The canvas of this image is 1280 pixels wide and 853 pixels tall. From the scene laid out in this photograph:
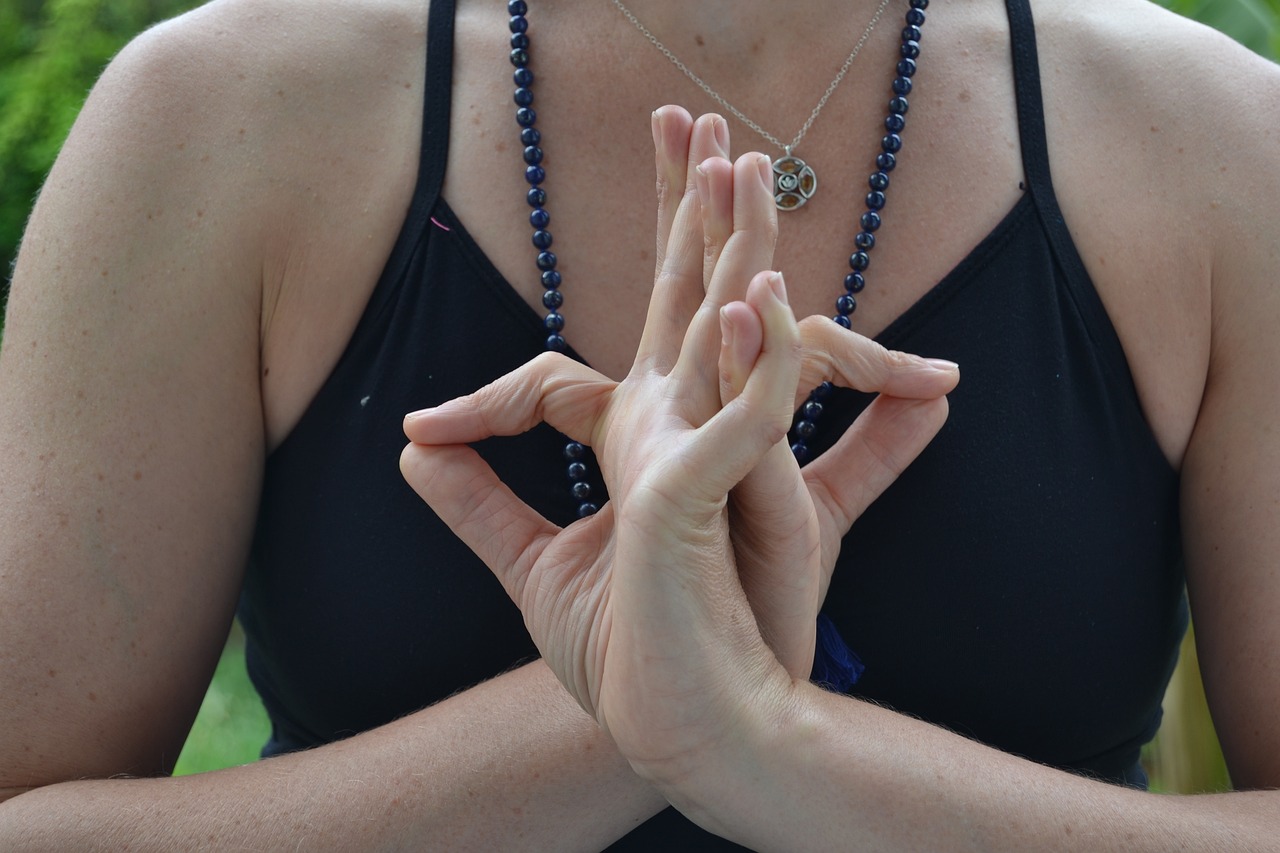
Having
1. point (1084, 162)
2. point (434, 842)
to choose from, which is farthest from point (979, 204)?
point (434, 842)

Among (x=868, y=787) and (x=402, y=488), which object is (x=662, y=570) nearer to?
(x=868, y=787)

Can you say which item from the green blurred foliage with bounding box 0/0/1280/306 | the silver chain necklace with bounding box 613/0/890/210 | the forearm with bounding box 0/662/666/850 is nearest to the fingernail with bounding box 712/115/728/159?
the silver chain necklace with bounding box 613/0/890/210

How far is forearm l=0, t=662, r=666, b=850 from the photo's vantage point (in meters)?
1.05

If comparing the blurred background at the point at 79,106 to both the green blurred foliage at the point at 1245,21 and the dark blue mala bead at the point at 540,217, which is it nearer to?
the green blurred foliage at the point at 1245,21

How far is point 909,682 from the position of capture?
3.96ft

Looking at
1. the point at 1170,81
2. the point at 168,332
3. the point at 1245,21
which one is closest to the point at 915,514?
the point at 1170,81

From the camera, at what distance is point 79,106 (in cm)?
324

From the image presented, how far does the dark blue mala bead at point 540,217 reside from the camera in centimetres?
120

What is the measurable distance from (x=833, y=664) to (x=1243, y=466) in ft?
1.50

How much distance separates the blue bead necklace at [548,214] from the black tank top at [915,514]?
25mm

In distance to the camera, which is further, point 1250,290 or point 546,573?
point 1250,290

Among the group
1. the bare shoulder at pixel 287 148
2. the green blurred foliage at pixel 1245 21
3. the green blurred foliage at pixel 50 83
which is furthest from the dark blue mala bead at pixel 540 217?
the green blurred foliage at pixel 50 83

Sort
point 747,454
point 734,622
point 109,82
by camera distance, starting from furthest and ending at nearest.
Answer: point 109,82
point 734,622
point 747,454

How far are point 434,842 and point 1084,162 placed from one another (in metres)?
0.94
